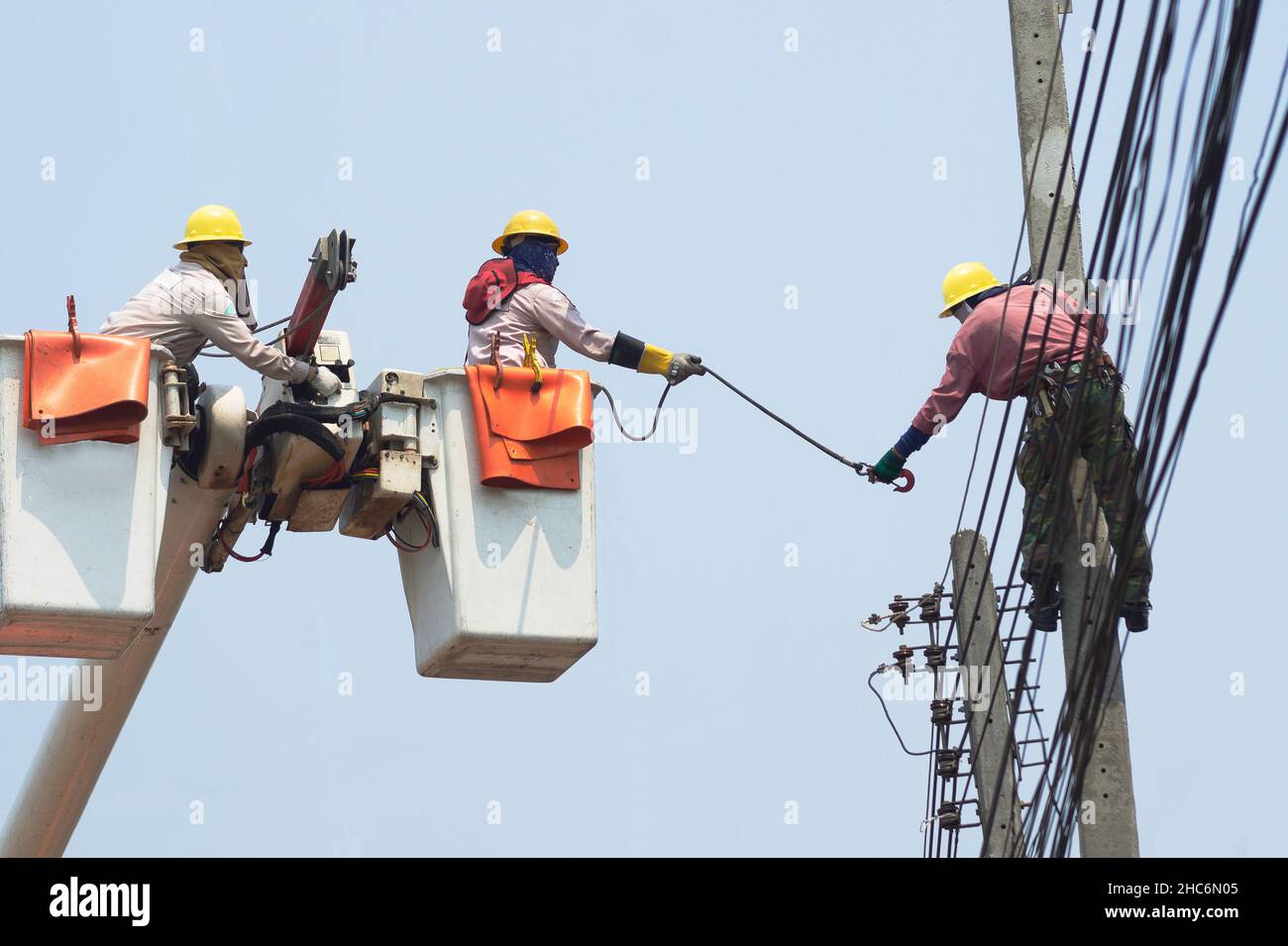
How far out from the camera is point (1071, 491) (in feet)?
31.4

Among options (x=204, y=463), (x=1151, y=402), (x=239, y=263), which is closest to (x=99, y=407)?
(x=204, y=463)

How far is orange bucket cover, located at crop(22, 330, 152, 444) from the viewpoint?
959 cm

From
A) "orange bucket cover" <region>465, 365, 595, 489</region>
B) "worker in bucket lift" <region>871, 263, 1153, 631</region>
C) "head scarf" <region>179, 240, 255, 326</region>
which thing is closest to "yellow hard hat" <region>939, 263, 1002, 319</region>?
"worker in bucket lift" <region>871, 263, 1153, 631</region>

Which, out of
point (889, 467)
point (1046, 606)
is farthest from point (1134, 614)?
point (889, 467)

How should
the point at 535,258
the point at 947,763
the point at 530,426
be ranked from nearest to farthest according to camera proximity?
the point at 530,426, the point at 535,258, the point at 947,763

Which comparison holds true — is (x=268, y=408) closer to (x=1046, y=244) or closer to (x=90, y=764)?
(x=90, y=764)

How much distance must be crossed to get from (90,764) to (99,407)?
273 cm

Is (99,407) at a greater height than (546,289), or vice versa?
(546,289)

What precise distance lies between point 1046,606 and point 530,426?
2.51 m

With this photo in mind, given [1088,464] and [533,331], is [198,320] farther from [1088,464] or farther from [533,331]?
[1088,464]

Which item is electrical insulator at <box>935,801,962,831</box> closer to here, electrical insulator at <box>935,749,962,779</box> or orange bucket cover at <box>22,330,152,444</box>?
electrical insulator at <box>935,749,962,779</box>

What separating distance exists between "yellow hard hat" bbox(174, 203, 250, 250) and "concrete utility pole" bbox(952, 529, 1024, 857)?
14.5ft

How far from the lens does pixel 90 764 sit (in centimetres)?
1162

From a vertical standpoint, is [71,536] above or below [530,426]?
below
